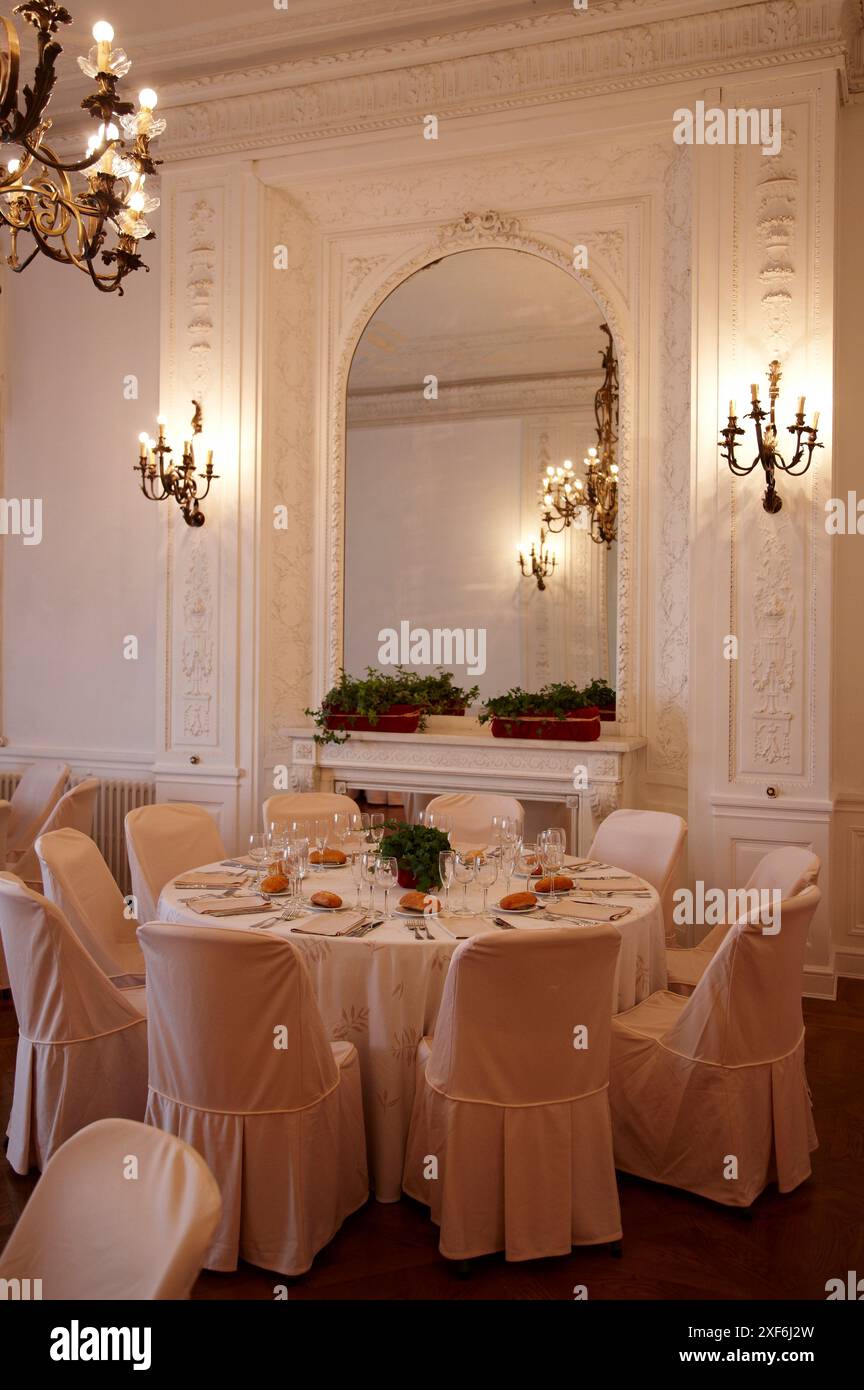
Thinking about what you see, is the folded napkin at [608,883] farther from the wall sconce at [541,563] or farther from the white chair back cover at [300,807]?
the wall sconce at [541,563]

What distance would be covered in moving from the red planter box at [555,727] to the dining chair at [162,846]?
5.30 ft

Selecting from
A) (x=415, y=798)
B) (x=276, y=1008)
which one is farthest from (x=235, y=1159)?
(x=415, y=798)

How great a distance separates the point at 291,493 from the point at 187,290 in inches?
49.3

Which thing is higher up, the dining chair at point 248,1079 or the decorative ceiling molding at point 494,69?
the decorative ceiling molding at point 494,69

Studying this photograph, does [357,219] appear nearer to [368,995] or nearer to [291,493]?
[291,493]

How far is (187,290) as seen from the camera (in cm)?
578

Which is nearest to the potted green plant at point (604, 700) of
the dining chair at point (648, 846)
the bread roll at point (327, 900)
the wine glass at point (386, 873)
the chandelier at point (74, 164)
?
the dining chair at point (648, 846)

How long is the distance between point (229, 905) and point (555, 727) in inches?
93.5

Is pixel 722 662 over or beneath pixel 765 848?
over

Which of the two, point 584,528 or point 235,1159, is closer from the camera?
point 235,1159

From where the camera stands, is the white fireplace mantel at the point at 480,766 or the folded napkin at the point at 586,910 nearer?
the folded napkin at the point at 586,910

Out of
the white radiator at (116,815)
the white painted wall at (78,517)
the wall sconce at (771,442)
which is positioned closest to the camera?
the wall sconce at (771,442)

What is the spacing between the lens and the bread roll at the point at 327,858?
12.2 ft

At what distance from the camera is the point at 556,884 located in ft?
11.0
